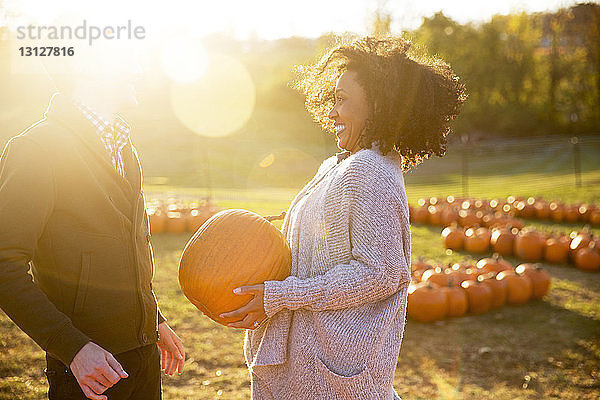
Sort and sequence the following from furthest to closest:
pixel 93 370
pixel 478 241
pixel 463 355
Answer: pixel 478 241 < pixel 463 355 < pixel 93 370

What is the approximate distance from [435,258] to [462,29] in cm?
4270

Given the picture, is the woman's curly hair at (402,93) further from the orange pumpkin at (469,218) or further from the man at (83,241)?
the orange pumpkin at (469,218)

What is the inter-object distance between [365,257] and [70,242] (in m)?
1.11

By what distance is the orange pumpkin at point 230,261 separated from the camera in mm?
2516

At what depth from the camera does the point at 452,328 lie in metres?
6.09

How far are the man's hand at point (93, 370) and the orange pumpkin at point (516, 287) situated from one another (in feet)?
18.4

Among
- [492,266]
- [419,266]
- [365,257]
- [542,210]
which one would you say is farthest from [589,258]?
[365,257]

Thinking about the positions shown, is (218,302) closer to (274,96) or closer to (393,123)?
(393,123)

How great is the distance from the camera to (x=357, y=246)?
2252mm

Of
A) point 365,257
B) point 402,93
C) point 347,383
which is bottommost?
point 347,383

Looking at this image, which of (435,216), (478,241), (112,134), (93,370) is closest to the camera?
(93,370)

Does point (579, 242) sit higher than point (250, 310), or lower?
lower

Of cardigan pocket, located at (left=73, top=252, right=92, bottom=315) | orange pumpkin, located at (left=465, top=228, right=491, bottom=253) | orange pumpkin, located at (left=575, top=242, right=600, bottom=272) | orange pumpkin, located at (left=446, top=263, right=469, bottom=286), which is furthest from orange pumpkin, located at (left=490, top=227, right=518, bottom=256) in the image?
cardigan pocket, located at (left=73, top=252, right=92, bottom=315)

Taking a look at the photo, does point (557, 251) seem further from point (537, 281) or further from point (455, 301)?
point (455, 301)
